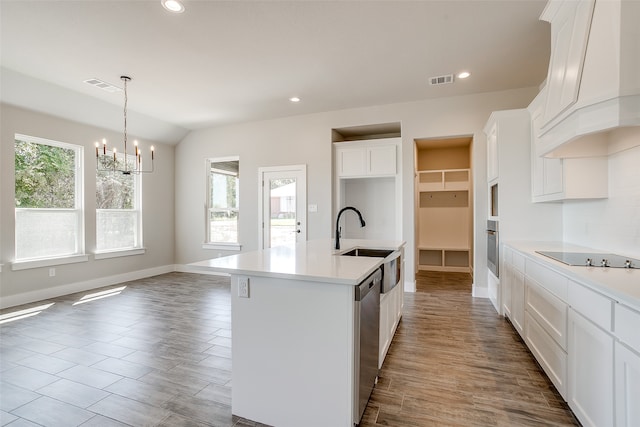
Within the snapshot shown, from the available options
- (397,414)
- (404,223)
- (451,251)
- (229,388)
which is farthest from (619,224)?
(451,251)

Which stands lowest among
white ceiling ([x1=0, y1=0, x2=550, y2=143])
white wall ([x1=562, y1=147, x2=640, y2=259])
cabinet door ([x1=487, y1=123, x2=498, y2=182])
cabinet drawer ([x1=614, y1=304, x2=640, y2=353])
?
cabinet drawer ([x1=614, y1=304, x2=640, y2=353])

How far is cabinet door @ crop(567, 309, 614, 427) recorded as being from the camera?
4.79 feet

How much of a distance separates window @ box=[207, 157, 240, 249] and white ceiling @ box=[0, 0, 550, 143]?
1.75 metres

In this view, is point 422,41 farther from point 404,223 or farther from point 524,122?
point 404,223

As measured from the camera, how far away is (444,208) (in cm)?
677

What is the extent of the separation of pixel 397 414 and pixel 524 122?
11.2ft

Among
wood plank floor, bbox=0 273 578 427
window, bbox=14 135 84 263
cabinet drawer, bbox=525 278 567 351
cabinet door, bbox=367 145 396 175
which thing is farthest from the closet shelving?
window, bbox=14 135 84 263

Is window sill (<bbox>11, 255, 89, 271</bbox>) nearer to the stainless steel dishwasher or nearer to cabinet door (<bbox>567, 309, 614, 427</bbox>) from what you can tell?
the stainless steel dishwasher

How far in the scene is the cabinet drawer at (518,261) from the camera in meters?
2.86

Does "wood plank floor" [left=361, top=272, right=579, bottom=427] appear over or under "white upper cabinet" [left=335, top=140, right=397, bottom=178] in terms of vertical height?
under

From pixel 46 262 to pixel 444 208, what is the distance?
23.9 ft

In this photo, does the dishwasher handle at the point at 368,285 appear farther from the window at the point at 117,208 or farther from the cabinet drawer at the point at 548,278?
the window at the point at 117,208

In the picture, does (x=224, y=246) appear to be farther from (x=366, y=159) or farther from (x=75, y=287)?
(x=366, y=159)

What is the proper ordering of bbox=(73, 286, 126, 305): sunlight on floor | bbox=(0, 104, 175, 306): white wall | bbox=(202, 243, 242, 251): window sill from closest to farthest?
1. bbox=(0, 104, 175, 306): white wall
2. bbox=(73, 286, 126, 305): sunlight on floor
3. bbox=(202, 243, 242, 251): window sill
